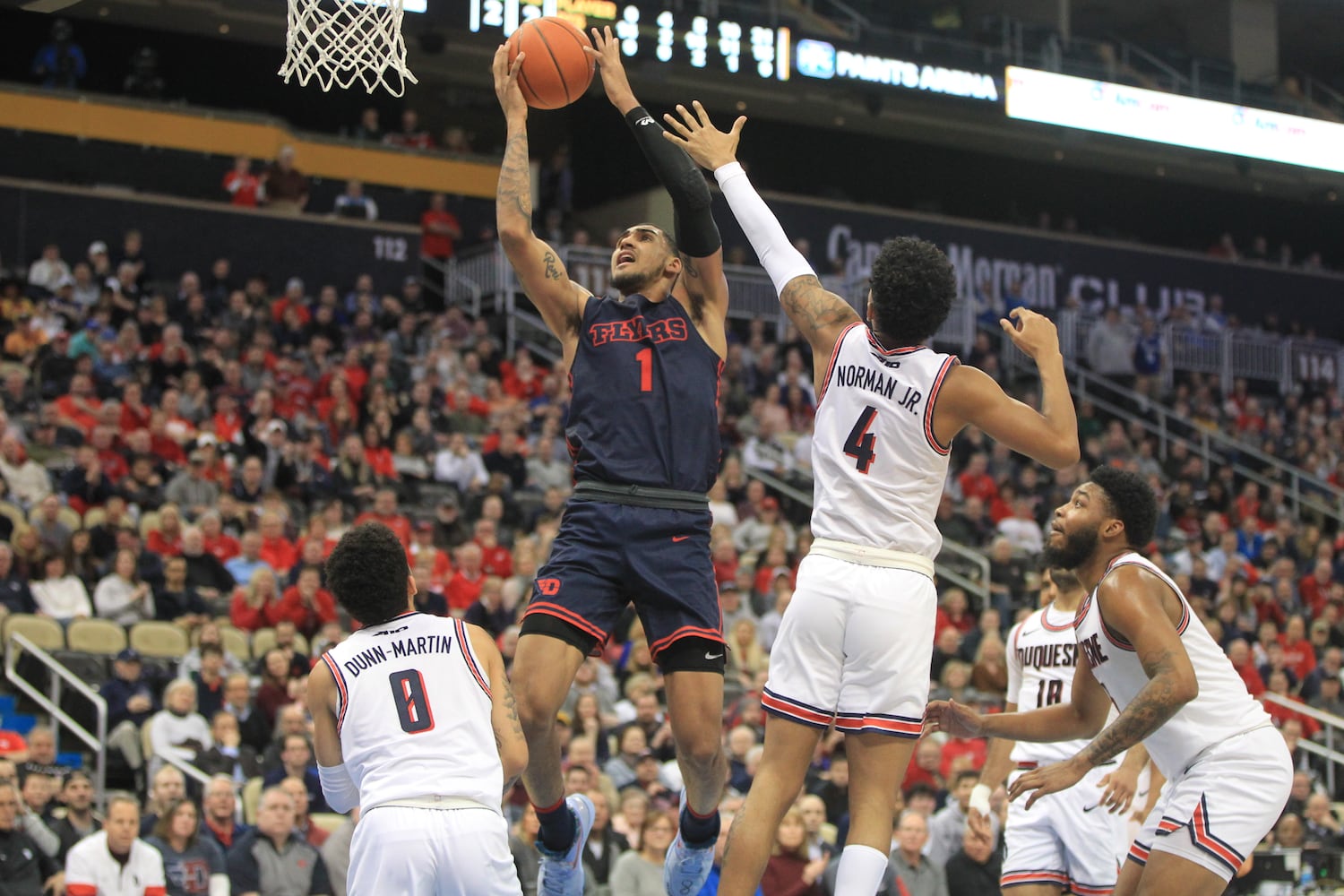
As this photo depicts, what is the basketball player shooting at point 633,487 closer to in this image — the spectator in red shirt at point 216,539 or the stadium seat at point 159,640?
the stadium seat at point 159,640

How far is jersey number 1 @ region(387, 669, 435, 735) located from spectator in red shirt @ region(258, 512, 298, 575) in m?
9.17

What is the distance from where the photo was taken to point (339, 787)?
19.4 feet

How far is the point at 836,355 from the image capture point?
5977 mm

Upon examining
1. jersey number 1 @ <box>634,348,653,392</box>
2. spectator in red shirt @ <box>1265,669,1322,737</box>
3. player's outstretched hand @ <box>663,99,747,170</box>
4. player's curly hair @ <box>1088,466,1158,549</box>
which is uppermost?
player's outstretched hand @ <box>663,99,747,170</box>

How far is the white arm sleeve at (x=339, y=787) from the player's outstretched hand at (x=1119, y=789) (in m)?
3.07

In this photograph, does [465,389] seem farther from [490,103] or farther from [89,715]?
[490,103]

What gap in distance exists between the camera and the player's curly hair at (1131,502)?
21.2 ft

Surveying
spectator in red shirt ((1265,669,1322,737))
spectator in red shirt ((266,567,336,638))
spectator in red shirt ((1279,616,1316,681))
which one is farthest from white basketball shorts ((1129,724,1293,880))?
spectator in red shirt ((1279,616,1316,681))

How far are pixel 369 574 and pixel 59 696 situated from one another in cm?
779

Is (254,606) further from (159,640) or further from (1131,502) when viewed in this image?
(1131,502)

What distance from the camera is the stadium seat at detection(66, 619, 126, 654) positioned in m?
12.9

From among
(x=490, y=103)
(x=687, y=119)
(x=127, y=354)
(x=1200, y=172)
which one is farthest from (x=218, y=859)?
(x=1200, y=172)

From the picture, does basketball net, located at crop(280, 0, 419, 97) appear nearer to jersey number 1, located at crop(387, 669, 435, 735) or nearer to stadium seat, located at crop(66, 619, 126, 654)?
jersey number 1, located at crop(387, 669, 435, 735)

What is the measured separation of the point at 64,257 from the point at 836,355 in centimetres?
1721
